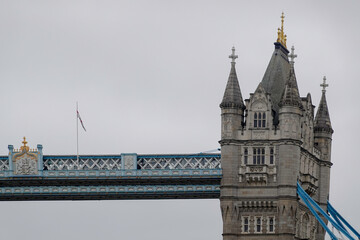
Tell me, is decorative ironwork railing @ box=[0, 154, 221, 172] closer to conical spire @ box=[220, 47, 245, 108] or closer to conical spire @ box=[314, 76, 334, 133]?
conical spire @ box=[220, 47, 245, 108]

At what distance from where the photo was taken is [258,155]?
99.9 meters

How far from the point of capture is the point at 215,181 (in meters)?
101

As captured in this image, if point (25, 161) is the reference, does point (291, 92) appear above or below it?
above

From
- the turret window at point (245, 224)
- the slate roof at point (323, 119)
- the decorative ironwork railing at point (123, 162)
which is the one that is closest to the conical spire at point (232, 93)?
A: the decorative ironwork railing at point (123, 162)

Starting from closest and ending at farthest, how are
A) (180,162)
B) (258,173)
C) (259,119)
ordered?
(258,173) < (259,119) < (180,162)

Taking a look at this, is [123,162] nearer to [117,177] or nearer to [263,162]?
[117,177]

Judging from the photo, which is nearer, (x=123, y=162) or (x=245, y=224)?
(x=245, y=224)

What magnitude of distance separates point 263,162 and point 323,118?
12085 mm

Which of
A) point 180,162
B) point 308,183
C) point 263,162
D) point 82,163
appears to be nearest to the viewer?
point 263,162

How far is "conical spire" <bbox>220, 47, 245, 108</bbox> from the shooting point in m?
100

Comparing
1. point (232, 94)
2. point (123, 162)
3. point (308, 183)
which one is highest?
point (232, 94)

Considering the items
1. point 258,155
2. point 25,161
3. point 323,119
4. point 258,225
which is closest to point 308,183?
point 258,155

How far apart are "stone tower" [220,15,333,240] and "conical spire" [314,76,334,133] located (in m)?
5.81

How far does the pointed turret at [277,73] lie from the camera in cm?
10312
